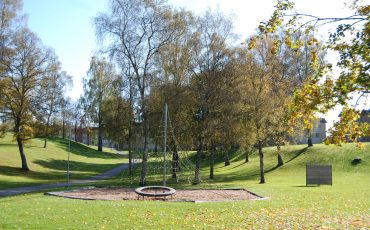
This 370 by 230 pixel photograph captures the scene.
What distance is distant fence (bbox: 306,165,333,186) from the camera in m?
27.2

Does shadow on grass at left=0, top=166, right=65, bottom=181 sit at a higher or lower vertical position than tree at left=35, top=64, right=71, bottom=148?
lower

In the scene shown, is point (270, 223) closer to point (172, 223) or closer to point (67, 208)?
point (172, 223)

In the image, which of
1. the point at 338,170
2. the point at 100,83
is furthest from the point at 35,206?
the point at 100,83

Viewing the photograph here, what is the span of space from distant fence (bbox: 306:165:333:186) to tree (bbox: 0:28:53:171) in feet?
85.0

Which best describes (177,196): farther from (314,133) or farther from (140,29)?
(314,133)

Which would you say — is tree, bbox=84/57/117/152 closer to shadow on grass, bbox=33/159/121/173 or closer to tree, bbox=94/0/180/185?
shadow on grass, bbox=33/159/121/173

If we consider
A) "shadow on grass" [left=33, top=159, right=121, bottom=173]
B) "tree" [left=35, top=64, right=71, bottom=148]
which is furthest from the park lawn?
"tree" [left=35, top=64, right=71, bottom=148]

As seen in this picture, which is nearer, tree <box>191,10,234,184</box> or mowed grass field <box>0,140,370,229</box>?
mowed grass field <box>0,140,370,229</box>

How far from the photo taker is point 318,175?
27.3m

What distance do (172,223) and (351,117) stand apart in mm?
5454

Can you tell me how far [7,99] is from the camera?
3738cm

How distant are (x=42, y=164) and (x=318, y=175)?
105 feet

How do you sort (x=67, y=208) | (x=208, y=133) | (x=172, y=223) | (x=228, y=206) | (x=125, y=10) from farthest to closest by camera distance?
(x=208, y=133)
(x=125, y=10)
(x=228, y=206)
(x=67, y=208)
(x=172, y=223)

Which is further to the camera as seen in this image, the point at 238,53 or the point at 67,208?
the point at 238,53
